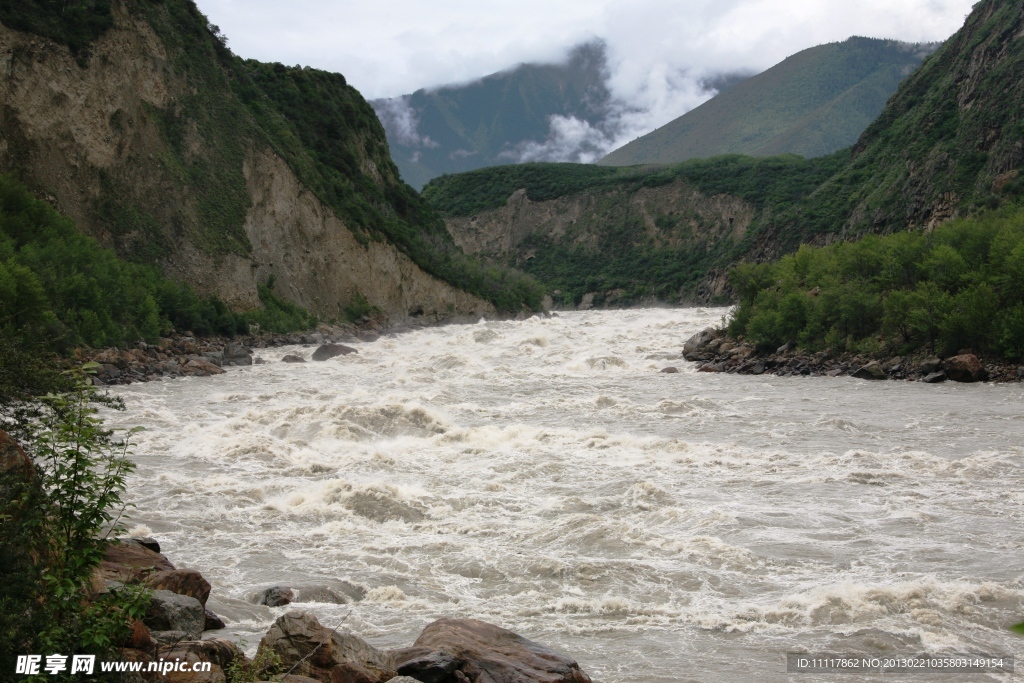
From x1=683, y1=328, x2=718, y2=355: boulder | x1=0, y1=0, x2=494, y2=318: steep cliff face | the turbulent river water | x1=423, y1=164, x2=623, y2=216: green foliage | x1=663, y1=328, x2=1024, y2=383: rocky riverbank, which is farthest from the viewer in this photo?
x1=423, y1=164, x2=623, y2=216: green foliage

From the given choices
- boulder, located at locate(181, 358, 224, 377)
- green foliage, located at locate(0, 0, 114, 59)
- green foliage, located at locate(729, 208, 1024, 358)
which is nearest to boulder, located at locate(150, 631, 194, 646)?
boulder, located at locate(181, 358, 224, 377)

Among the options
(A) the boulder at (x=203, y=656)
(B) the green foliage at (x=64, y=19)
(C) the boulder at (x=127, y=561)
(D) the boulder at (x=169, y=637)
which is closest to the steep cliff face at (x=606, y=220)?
(B) the green foliage at (x=64, y=19)

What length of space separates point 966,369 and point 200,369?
27.5 metres

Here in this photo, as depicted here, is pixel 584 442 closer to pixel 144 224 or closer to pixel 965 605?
pixel 965 605

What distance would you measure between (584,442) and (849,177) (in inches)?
3457

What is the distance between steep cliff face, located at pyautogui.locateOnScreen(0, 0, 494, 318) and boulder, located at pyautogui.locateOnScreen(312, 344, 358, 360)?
27.4 feet

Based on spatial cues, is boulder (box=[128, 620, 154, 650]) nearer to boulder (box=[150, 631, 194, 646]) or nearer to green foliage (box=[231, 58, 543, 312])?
boulder (box=[150, 631, 194, 646])

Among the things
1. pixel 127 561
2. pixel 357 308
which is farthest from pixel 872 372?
pixel 357 308

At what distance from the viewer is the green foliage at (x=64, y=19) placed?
4072 cm

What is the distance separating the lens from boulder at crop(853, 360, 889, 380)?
3309cm

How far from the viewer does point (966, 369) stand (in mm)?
30750

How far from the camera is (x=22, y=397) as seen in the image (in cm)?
898

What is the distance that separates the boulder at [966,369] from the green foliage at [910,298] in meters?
1.34

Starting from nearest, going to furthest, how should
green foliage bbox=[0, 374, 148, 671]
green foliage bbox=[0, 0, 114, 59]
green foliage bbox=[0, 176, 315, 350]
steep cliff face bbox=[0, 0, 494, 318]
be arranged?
green foliage bbox=[0, 374, 148, 671] → green foliage bbox=[0, 176, 315, 350] → green foliage bbox=[0, 0, 114, 59] → steep cliff face bbox=[0, 0, 494, 318]
